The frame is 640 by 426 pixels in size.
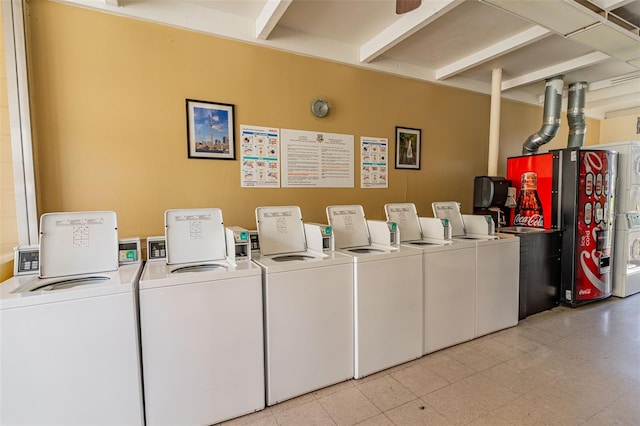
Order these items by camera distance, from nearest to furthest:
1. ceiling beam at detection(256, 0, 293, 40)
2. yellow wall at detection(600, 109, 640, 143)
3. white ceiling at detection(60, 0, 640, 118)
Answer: ceiling beam at detection(256, 0, 293, 40) → white ceiling at detection(60, 0, 640, 118) → yellow wall at detection(600, 109, 640, 143)

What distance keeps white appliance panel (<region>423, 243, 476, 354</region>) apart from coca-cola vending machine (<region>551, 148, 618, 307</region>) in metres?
1.72

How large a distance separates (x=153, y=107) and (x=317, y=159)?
1.57 metres

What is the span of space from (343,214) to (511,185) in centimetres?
265

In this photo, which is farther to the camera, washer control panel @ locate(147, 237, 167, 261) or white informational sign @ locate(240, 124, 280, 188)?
white informational sign @ locate(240, 124, 280, 188)

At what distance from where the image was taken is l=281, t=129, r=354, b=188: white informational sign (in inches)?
124

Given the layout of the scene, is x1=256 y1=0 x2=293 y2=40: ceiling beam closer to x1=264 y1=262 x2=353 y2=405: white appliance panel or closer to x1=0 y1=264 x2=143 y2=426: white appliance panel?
x1=264 y1=262 x2=353 y2=405: white appliance panel

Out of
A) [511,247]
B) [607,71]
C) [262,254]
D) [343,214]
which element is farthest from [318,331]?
[607,71]

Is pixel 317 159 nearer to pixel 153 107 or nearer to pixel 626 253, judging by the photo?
pixel 153 107

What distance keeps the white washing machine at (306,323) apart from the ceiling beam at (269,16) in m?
1.94

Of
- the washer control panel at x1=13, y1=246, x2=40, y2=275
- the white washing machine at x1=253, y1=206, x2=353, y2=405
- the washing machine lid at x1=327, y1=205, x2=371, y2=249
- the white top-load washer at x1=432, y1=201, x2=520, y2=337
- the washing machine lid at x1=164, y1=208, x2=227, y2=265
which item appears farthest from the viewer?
the white top-load washer at x1=432, y1=201, x2=520, y2=337

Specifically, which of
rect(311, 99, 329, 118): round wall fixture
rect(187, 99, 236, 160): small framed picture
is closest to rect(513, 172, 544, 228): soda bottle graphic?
rect(311, 99, 329, 118): round wall fixture

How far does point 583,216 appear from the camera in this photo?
143 inches

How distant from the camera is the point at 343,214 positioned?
2.90 metres

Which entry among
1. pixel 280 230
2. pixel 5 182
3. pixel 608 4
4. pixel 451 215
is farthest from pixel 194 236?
pixel 608 4
